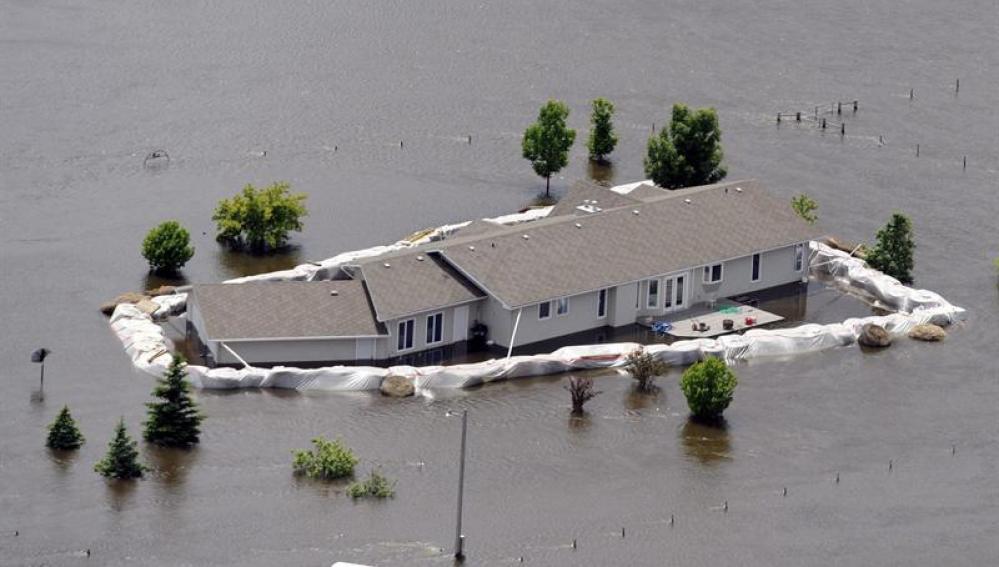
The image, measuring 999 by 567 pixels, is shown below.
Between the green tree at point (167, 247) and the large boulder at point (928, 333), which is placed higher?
the green tree at point (167, 247)

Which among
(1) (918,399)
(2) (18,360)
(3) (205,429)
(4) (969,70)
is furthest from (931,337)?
(4) (969,70)

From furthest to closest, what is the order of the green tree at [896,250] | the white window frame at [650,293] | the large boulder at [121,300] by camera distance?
the green tree at [896,250]
the white window frame at [650,293]
the large boulder at [121,300]

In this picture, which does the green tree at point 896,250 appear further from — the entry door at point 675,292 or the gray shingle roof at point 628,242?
the entry door at point 675,292

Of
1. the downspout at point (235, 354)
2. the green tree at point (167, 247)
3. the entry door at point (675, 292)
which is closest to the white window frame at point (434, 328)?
the downspout at point (235, 354)

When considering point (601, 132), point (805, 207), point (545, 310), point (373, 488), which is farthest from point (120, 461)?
point (601, 132)

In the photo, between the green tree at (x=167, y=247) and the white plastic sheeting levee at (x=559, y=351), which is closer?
the white plastic sheeting levee at (x=559, y=351)

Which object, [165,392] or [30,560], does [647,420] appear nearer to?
[165,392]

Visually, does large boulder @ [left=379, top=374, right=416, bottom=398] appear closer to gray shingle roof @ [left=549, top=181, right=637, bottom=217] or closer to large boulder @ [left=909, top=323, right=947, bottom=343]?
gray shingle roof @ [left=549, top=181, right=637, bottom=217]
